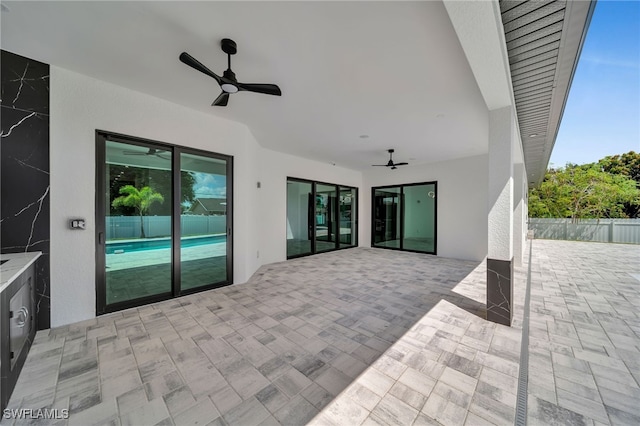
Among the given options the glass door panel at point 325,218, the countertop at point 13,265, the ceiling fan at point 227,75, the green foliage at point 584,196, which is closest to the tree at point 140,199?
the countertop at point 13,265

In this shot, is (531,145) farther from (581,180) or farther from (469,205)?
(581,180)

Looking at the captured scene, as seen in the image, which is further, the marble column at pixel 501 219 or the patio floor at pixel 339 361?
the marble column at pixel 501 219

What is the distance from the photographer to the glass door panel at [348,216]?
7953 mm

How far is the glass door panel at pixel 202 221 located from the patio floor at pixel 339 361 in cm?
41

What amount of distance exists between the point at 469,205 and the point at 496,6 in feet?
18.6

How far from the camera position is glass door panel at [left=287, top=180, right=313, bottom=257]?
255 inches

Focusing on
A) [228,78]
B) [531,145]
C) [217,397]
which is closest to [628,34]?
[531,145]

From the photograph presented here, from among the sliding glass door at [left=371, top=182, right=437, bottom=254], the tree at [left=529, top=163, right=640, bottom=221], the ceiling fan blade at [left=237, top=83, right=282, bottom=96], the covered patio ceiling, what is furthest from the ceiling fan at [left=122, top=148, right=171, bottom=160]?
the tree at [left=529, top=163, right=640, bottom=221]

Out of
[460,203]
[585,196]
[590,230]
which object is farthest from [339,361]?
[585,196]

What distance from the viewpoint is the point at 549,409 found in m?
1.53

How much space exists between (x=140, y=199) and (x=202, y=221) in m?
0.87

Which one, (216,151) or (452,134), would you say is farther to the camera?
(452,134)

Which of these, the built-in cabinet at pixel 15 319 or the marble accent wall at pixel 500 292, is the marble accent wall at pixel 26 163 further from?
the marble accent wall at pixel 500 292

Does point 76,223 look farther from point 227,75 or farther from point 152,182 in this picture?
point 227,75
